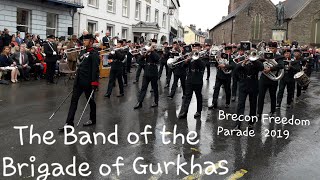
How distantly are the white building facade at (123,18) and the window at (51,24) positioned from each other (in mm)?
1845

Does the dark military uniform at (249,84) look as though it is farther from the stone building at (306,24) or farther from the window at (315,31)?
the window at (315,31)

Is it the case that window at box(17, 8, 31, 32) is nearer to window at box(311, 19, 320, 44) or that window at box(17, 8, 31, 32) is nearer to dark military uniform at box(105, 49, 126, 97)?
dark military uniform at box(105, 49, 126, 97)

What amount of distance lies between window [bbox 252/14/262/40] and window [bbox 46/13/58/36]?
4877 centimetres

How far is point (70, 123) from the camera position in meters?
8.11

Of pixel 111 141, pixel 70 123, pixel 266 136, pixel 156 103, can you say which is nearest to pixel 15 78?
pixel 156 103

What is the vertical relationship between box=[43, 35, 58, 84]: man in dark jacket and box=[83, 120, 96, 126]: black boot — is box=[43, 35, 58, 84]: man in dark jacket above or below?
above

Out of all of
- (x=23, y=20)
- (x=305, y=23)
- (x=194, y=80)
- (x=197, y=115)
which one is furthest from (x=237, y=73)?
(x=305, y=23)

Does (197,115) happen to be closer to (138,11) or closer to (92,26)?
(92,26)

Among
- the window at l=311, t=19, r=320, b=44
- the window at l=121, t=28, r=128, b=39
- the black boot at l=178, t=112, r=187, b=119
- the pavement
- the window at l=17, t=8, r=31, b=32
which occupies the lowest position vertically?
the pavement

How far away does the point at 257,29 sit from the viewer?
66500 millimetres

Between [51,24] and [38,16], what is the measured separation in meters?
1.60

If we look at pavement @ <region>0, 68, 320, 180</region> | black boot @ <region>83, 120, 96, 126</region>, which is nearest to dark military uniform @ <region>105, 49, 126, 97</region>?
pavement @ <region>0, 68, 320, 180</region>

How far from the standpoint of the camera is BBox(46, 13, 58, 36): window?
77.5 ft

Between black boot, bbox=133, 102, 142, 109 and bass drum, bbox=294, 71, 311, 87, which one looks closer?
black boot, bbox=133, 102, 142, 109
